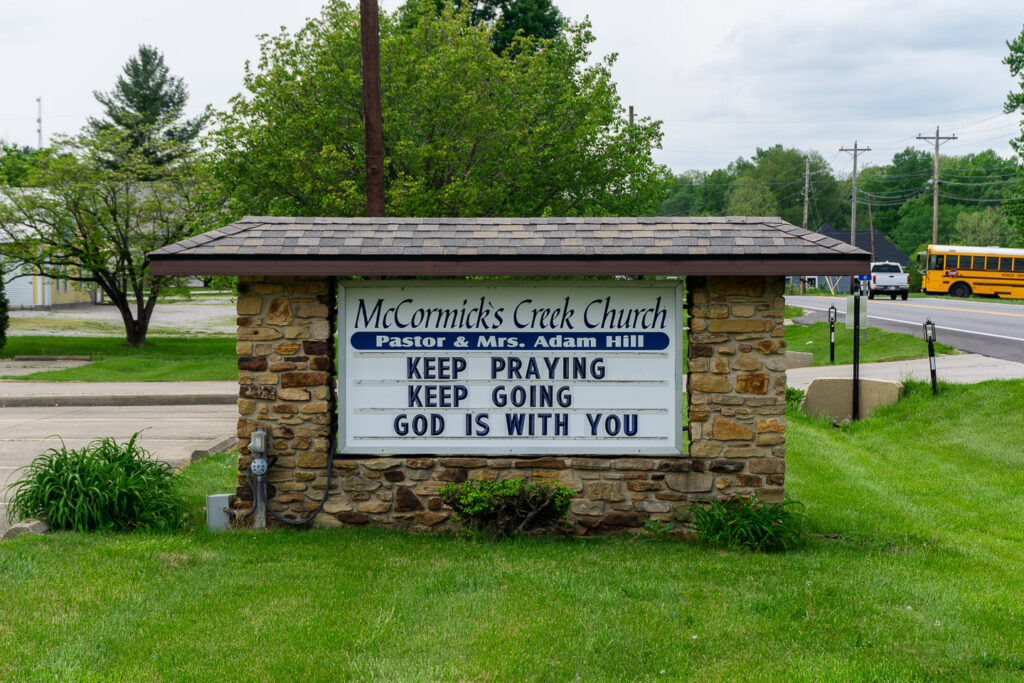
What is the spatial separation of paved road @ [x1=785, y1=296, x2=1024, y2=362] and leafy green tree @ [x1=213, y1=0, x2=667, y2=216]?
29.9 ft

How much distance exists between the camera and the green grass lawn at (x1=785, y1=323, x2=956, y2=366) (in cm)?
2083

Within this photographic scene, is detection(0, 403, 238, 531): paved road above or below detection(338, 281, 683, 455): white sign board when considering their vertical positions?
below

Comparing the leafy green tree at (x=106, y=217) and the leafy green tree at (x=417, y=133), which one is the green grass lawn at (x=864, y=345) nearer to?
the leafy green tree at (x=417, y=133)

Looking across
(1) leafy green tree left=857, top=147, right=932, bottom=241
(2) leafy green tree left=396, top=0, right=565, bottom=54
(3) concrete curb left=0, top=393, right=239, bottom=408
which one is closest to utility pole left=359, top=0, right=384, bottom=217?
(3) concrete curb left=0, top=393, right=239, bottom=408

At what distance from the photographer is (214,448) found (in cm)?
1200

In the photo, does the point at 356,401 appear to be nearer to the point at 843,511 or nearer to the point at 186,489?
the point at 186,489

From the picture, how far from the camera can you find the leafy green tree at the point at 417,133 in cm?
2072

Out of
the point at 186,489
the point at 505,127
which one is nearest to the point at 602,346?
the point at 186,489

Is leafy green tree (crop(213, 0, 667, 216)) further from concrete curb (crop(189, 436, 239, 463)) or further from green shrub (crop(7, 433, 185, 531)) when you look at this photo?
green shrub (crop(7, 433, 185, 531))

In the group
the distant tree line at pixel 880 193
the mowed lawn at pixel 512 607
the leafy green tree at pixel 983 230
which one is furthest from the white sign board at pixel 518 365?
the distant tree line at pixel 880 193

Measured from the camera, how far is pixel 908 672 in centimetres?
463

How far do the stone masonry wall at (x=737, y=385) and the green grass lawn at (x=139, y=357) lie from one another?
52.2 feet

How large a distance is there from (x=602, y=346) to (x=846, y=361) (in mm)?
16432

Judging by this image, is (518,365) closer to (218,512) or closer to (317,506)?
(317,506)
